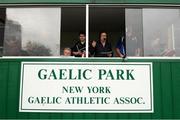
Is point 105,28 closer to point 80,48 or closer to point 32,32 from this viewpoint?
point 80,48

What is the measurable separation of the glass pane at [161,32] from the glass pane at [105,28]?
70cm

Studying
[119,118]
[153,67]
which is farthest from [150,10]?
[119,118]

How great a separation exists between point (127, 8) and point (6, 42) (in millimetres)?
2790

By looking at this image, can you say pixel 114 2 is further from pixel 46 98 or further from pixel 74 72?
pixel 46 98

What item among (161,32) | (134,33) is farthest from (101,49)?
(161,32)

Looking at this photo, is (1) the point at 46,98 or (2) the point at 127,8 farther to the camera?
(2) the point at 127,8

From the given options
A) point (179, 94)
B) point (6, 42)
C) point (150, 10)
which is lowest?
point (179, 94)

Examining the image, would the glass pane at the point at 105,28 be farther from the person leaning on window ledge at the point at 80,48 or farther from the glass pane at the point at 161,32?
the glass pane at the point at 161,32

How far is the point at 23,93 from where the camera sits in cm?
804

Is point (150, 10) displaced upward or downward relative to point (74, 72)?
upward

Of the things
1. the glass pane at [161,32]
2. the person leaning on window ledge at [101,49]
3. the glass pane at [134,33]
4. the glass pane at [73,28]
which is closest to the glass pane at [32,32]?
the glass pane at [73,28]

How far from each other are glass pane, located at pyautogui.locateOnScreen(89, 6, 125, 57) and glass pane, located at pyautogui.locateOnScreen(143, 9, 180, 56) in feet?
2.31

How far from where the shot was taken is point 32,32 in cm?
848

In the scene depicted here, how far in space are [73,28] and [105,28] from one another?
96 cm
